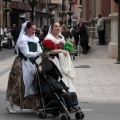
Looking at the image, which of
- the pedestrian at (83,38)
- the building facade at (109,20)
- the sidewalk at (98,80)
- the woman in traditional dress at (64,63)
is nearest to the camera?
the woman in traditional dress at (64,63)

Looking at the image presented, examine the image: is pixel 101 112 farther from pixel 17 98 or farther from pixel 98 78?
pixel 98 78

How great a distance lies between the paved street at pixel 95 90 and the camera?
28.5 feet

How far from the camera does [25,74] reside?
331 inches

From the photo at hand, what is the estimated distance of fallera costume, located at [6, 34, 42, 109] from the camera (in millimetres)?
8383

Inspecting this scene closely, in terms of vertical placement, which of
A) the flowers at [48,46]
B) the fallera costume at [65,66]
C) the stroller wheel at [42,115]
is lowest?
the stroller wheel at [42,115]

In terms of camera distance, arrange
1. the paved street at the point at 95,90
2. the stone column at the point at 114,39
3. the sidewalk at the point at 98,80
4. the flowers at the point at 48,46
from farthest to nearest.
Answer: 1. the stone column at the point at 114,39
2. the sidewalk at the point at 98,80
3. the paved street at the point at 95,90
4. the flowers at the point at 48,46

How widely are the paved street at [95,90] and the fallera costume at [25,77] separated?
0.29 m

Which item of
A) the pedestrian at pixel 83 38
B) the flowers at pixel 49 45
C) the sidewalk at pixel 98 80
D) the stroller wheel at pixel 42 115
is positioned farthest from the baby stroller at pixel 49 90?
the pedestrian at pixel 83 38

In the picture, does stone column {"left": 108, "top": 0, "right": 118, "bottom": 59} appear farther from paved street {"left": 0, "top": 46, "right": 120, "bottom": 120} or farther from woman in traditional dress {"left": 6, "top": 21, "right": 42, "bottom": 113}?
woman in traditional dress {"left": 6, "top": 21, "right": 42, "bottom": 113}

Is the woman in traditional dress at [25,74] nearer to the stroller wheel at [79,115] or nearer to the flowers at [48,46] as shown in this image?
the flowers at [48,46]

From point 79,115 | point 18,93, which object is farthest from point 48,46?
point 79,115

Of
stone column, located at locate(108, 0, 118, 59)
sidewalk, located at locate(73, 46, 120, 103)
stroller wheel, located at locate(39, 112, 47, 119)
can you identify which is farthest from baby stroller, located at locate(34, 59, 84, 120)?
stone column, located at locate(108, 0, 118, 59)

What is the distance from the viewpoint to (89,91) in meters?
11.7

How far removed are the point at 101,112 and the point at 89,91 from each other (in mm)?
2667
